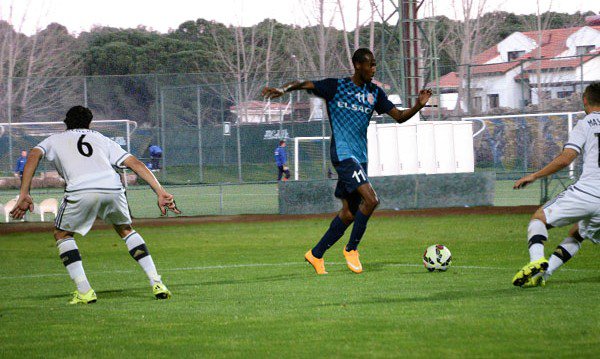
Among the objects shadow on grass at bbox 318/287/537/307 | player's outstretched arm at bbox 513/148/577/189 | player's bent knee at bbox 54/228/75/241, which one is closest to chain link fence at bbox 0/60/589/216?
player's bent knee at bbox 54/228/75/241

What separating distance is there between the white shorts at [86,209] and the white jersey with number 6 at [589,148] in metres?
4.24

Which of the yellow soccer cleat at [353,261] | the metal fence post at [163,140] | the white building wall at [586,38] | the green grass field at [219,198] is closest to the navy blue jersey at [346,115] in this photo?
the yellow soccer cleat at [353,261]

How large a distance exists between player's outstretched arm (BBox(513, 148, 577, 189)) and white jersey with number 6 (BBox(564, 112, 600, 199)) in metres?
0.09

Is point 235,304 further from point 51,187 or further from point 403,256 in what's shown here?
point 51,187

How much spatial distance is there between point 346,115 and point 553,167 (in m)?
3.33

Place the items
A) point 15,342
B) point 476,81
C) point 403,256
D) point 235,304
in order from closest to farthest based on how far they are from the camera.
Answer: point 15,342 → point 235,304 → point 403,256 → point 476,81

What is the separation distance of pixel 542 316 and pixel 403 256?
709cm

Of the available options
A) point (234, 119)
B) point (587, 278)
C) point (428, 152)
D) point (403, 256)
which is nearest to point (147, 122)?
point (234, 119)

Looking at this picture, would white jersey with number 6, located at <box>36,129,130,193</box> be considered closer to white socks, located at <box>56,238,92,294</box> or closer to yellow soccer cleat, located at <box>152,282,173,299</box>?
white socks, located at <box>56,238,92,294</box>

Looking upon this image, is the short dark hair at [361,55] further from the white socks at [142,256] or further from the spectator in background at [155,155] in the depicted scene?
the spectator in background at [155,155]

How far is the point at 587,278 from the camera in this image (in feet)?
34.4

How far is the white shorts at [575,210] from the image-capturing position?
8.96 meters

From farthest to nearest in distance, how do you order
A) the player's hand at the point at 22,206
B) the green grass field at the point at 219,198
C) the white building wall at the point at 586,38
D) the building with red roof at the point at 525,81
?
the white building wall at the point at 586,38
the building with red roof at the point at 525,81
the green grass field at the point at 219,198
the player's hand at the point at 22,206

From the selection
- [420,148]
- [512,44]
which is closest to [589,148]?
[420,148]
